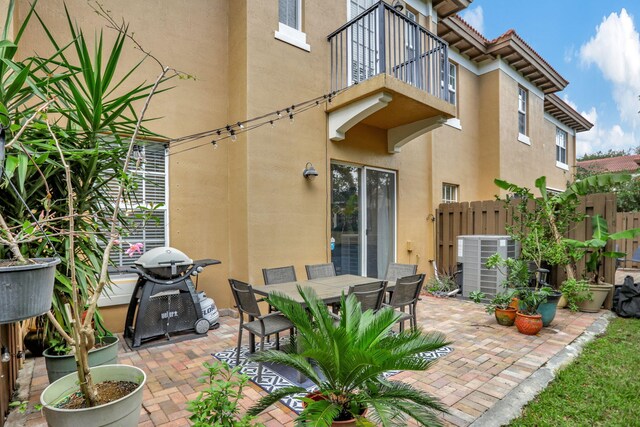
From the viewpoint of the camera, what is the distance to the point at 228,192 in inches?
242

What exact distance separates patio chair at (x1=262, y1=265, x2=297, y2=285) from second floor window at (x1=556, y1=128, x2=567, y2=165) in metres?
14.8

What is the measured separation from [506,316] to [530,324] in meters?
0.44

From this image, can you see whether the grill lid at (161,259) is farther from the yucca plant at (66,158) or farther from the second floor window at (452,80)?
the second floor window at (452,80)

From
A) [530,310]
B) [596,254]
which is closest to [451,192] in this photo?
[596,254]

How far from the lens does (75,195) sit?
2881 mm

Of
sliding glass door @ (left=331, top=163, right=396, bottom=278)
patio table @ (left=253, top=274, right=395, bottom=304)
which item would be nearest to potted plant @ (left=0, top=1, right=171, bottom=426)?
patio table @ (left=253, top=274, right=395, bottom=304)

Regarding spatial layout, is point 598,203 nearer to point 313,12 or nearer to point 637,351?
point 637,351

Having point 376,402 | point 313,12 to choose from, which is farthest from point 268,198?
point 376,402

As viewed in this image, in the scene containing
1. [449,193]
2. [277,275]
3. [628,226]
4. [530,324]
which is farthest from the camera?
[628,226]

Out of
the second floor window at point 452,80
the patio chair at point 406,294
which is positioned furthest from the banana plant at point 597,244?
the second floor window at point 452,80

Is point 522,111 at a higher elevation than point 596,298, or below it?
higher

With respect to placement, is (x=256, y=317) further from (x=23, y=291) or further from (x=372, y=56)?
(x=372, y=56)

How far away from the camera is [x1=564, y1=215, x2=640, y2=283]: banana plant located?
583cm

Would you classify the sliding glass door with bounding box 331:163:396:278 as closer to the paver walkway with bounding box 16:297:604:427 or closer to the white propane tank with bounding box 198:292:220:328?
the paver walkway with bounding box 16:297:604:427
